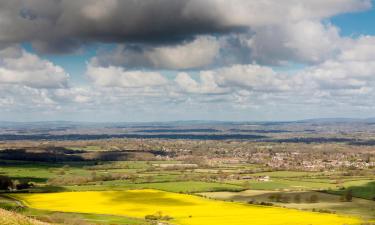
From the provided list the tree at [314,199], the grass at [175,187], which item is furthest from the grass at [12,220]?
the grass at [175,187]

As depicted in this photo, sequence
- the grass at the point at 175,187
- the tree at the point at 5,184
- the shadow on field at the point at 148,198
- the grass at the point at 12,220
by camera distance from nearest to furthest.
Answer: the grass at the point at 12,220 < the shadow on field at the point at 148,198 < the grass at the point at 175,187 < the tree at the point at 5,184

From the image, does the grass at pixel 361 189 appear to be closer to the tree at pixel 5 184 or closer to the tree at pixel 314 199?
the tree at pixel 314 199

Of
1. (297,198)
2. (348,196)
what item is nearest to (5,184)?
(297,198)

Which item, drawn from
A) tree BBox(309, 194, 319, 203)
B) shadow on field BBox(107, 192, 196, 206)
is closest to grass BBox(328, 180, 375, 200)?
tree BBox(309, 194, 319, 203)

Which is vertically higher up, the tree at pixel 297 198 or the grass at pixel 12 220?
the grass at pixel 12 220

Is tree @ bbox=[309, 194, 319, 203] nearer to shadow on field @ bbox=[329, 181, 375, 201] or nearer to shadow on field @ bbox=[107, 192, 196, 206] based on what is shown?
shadow on field @ bbox=[329, 181, 375, 201]

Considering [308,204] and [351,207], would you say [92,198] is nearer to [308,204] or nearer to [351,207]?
[308,204]

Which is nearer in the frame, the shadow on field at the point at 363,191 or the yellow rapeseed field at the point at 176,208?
the yellow rapeseed field at the point at 176,208

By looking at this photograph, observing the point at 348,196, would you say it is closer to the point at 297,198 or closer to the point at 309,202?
the point at 297,198
